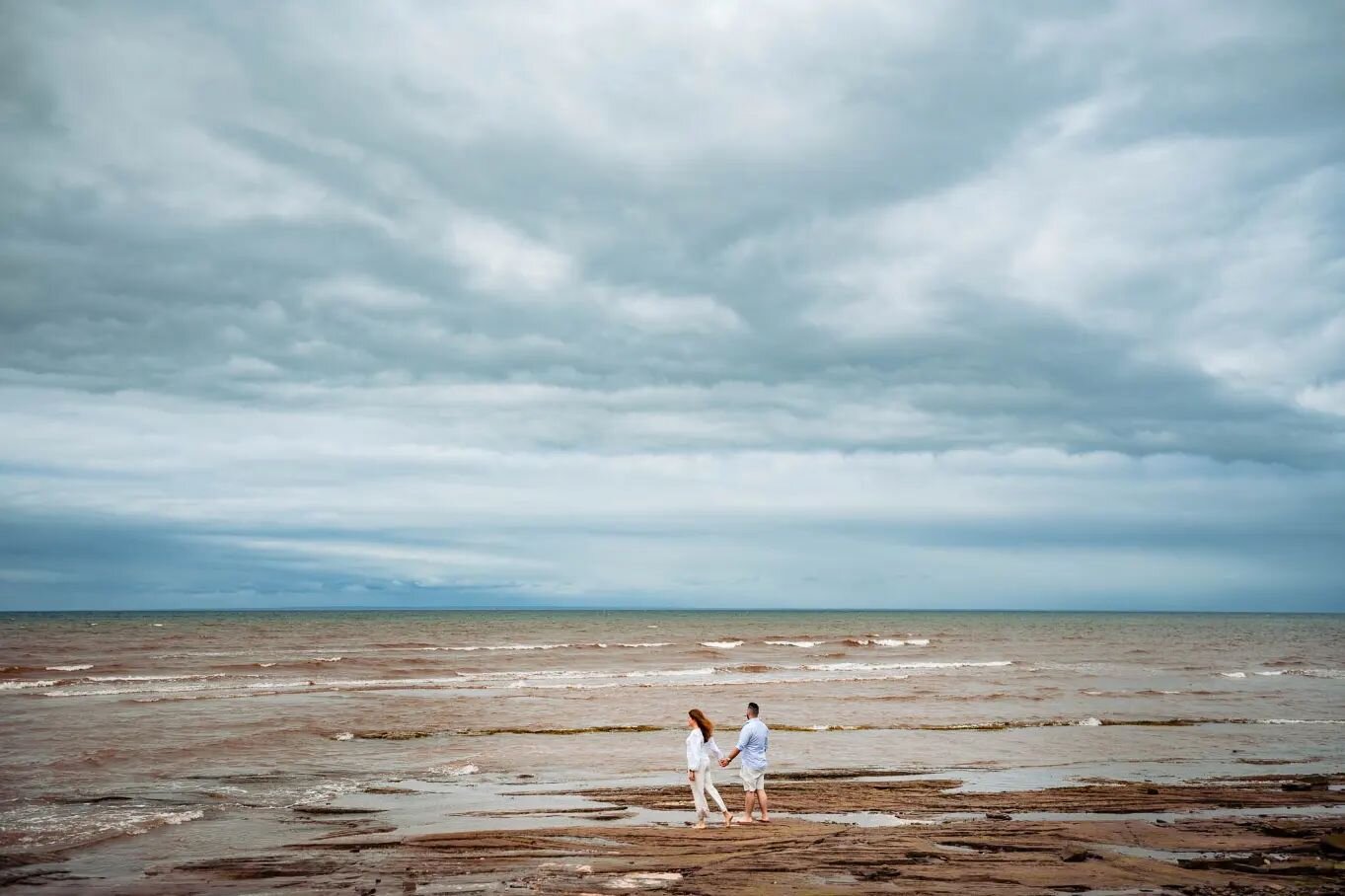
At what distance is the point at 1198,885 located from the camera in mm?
11203

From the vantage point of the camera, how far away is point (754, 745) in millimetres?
→ 16266

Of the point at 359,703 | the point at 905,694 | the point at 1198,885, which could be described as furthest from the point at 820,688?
the point at 1198,885

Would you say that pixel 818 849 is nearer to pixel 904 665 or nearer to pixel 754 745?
pixel 754 745

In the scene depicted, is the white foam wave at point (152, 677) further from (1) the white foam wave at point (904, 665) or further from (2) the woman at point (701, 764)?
(2) the woman at point (701, 764)

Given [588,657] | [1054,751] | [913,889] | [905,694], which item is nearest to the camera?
[913,889]

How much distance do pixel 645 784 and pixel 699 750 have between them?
176 inches

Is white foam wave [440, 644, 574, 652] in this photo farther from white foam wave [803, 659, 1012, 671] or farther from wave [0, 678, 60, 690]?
wave [0, 678, 60, 690]

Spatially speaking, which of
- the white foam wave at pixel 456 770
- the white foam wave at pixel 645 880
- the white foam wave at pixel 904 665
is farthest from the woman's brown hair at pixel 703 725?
the white foam wave at pixel 904 665

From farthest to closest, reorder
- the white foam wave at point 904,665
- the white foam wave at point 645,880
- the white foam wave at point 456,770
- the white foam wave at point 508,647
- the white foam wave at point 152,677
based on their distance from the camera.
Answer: the white foam wave at point 508,647, the white foam wave at point 904,665, the white foam wave at point 152,677, the white foam wave at point 456,770, the white foam wave at point 645,880

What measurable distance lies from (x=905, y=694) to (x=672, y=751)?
57.4 ft

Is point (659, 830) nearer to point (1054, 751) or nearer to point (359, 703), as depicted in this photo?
point (1054, 751)

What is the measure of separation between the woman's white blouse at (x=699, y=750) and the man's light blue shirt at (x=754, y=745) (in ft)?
1.68

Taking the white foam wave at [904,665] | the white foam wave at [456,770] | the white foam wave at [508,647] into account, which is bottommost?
the white foam wave at [904,665]

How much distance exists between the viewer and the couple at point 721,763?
614 inches
